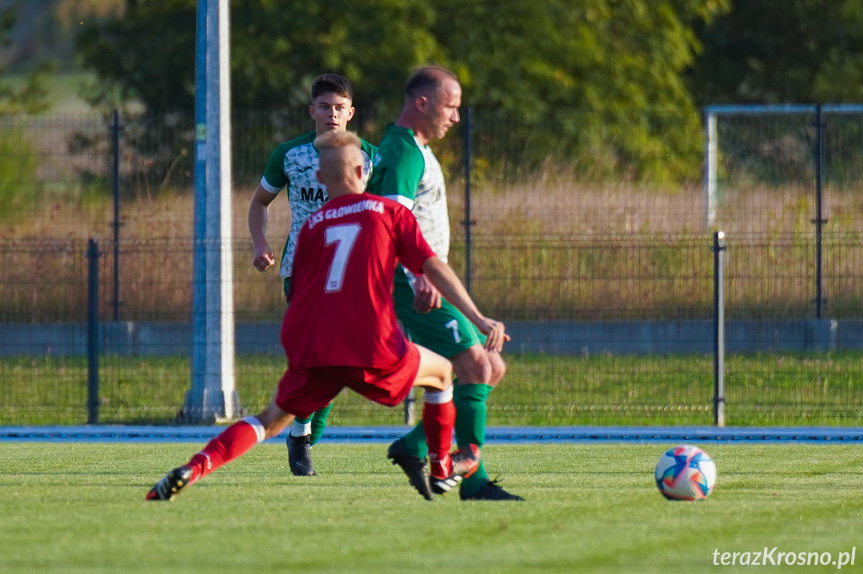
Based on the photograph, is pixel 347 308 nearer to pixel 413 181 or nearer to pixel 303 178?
pixel 413 181

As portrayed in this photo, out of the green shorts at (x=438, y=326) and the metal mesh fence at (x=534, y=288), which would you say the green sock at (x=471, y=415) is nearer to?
the green shorts at (x=438, y=326)

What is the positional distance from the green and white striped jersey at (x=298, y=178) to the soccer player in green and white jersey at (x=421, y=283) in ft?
3.71

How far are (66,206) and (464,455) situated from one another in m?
12.9

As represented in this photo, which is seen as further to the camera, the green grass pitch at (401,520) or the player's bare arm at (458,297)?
the player's bare arm at (458,297)

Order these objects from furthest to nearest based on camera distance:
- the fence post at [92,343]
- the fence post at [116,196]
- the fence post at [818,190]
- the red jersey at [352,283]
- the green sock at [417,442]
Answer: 1. the fence post at [818,190]
2. the fence post at [116,196]
3. the fence post at [92,343]
4. the green sock at [417,442]
5. the red jersey at [352,283]

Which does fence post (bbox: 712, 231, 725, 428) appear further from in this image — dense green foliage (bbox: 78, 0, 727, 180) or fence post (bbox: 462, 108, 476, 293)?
dense green foliage (bbox: 78, 0, 727, 180)

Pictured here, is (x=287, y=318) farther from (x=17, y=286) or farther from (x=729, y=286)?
(x=17, y=286)

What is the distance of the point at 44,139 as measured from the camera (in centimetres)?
1648

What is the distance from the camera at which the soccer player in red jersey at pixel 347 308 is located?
227 inches

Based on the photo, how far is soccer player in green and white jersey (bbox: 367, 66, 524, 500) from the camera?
6.20 m

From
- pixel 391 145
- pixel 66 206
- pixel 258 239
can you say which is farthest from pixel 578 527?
pixel 66 206

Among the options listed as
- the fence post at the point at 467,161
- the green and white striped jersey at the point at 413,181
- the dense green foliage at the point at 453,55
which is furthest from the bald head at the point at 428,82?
the dense green foliage at the point at 453,55

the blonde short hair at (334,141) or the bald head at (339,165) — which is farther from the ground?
the blonde short hair at (334,141)

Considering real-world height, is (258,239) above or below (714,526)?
above
